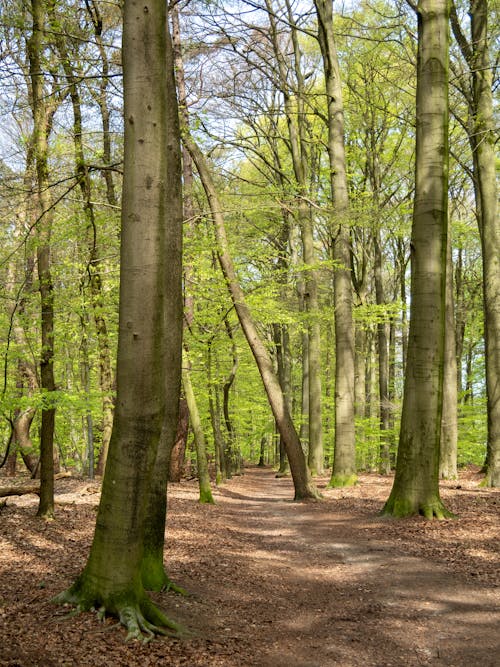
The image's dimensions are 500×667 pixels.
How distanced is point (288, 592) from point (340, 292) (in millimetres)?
9985

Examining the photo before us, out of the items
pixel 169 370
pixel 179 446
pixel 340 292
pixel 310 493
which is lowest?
pixel 310 493

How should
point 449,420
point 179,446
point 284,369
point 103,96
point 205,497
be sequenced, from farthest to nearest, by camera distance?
point 284,369 < point 179,446 < point 449,420 < point 205,497 < point 103,96

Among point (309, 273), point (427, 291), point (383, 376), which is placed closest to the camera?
point (427, 291)

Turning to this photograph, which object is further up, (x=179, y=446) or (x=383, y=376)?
(x=383, y=376)

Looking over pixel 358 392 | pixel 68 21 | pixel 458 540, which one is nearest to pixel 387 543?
pixel 458 540

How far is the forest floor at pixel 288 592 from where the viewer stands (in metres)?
3.88

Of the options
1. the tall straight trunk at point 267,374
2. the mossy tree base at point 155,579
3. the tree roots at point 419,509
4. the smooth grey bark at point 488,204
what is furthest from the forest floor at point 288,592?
the smooth grey bark at point 488,204

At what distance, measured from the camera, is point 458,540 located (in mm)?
7441

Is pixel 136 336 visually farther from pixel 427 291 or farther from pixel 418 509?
pixel 418 509

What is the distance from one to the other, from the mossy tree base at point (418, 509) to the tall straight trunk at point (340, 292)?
505cm

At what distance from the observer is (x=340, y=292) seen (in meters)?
14.9

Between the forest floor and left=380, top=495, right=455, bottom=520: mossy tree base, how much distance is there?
237 mm

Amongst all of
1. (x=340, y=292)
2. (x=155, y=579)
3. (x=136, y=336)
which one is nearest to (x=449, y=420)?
(x=340, y=292)

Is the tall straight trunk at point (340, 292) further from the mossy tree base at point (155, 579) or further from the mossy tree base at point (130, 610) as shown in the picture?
the mossy tree base at point (130, 610)
